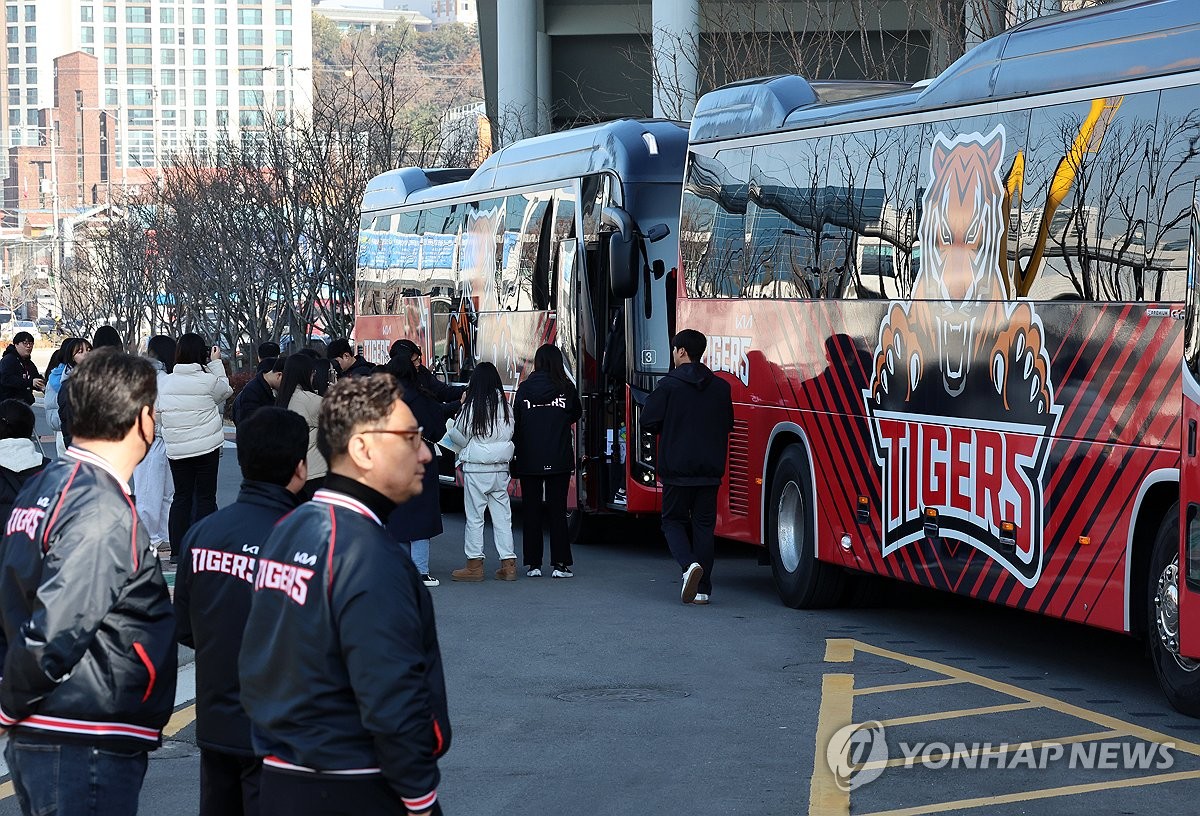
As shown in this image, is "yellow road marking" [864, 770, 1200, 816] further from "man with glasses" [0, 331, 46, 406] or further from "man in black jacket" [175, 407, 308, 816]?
"man with glasses" [0, 331, 46, 406]

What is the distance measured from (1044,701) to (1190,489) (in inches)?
60.1

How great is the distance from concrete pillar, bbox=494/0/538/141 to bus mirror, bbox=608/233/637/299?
23061mm

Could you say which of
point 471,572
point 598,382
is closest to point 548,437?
point 471,572

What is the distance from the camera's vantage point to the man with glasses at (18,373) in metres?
21.8

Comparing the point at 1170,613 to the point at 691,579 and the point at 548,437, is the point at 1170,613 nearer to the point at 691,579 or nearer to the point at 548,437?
the point at 691,579

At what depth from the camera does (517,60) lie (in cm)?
3962

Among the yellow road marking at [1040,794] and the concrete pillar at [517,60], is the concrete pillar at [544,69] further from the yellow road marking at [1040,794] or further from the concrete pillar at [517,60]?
the yellow road marking at [1040,794]

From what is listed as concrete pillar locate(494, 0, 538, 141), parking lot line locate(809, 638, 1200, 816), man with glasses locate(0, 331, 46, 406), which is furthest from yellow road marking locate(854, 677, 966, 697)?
concrete pillar locate(494, 0, 538, 141)

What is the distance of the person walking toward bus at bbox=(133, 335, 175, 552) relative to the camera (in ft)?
48.8

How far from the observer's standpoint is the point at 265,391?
48.9 ft

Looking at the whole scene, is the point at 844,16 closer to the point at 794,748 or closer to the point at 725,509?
the point at 725,509

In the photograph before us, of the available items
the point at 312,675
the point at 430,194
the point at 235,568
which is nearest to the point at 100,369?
the point at 235,568

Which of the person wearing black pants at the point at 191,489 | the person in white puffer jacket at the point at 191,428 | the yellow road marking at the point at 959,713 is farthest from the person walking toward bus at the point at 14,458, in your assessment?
the person wearing black pants at the point at 191,489

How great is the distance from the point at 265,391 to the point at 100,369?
400 inches
